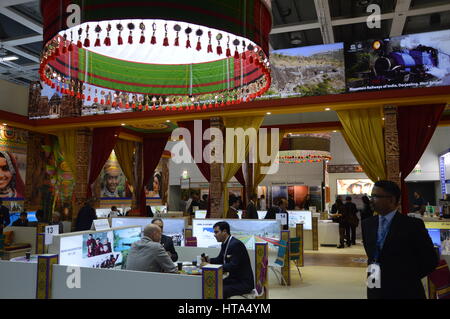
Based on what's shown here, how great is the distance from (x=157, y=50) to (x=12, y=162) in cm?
875

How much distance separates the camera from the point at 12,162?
411 inches

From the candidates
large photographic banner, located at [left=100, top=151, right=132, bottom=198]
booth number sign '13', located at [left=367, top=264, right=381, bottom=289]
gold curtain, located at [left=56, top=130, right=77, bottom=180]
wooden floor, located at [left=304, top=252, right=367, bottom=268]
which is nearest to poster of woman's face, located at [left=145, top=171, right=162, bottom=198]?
large photographic banner, located at [left=100, top=151, right=132, bottom=198]

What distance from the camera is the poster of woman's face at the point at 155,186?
52.6 feet

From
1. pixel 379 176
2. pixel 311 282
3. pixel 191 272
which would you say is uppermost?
pixel 379 176

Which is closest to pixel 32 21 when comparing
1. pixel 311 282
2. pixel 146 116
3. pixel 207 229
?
pixel 146 116

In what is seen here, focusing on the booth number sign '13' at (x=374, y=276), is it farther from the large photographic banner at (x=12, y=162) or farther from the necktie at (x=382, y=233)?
the large photographic banner at (x=12, y=162)

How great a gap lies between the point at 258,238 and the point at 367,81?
4.21 m

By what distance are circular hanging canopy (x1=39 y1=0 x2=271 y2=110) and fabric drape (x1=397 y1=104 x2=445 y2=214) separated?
217 inches

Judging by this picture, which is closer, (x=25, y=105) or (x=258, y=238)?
(x=258, y=238)

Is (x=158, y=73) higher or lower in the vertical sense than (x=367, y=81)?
lower

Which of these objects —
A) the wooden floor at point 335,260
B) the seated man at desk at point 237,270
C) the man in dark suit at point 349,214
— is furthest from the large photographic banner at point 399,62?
the seated man at desk at point 237,270

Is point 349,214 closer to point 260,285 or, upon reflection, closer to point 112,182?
point 260,285

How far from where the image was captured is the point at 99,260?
443 centimetres

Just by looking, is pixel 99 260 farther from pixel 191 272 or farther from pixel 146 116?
pixel 146 116
